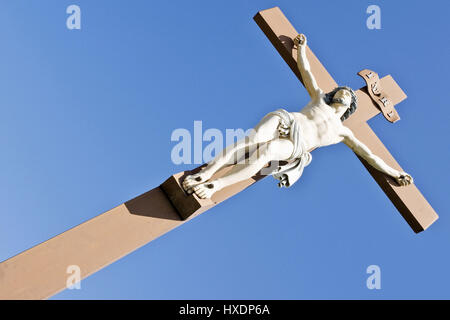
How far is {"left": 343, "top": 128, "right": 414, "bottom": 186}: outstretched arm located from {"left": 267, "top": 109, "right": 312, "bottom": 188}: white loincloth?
0.66 metres

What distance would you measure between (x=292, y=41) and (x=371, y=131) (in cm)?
149

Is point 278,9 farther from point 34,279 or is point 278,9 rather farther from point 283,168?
point 34,279

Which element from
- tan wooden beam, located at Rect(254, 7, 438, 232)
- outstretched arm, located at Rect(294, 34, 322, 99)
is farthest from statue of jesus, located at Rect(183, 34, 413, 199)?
tan wooden beam, located at Rect(254, 7, 438, 232)

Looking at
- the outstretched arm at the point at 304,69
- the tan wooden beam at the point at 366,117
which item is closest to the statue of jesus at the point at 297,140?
the outstretched arm at the point at 304,69

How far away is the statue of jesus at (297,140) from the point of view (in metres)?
4.29

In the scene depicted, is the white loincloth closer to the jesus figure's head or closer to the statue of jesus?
the statue of jesus

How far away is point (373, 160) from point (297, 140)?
1.12 meters

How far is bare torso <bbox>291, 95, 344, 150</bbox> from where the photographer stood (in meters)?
4.89

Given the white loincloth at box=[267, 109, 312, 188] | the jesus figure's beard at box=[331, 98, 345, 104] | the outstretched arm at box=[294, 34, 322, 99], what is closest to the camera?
the white loincloth at box=[267, 109, 312, 188]

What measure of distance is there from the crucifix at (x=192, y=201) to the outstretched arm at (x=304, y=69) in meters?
0.01

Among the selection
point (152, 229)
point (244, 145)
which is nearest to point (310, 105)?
point (244, 145)

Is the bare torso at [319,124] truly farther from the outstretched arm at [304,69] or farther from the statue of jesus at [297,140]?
the outstretched arm at [304,69]

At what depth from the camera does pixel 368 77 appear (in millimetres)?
5992

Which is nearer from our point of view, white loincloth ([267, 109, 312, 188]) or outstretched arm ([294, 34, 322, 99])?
white loincloth ([267, 109, 312, 188])
